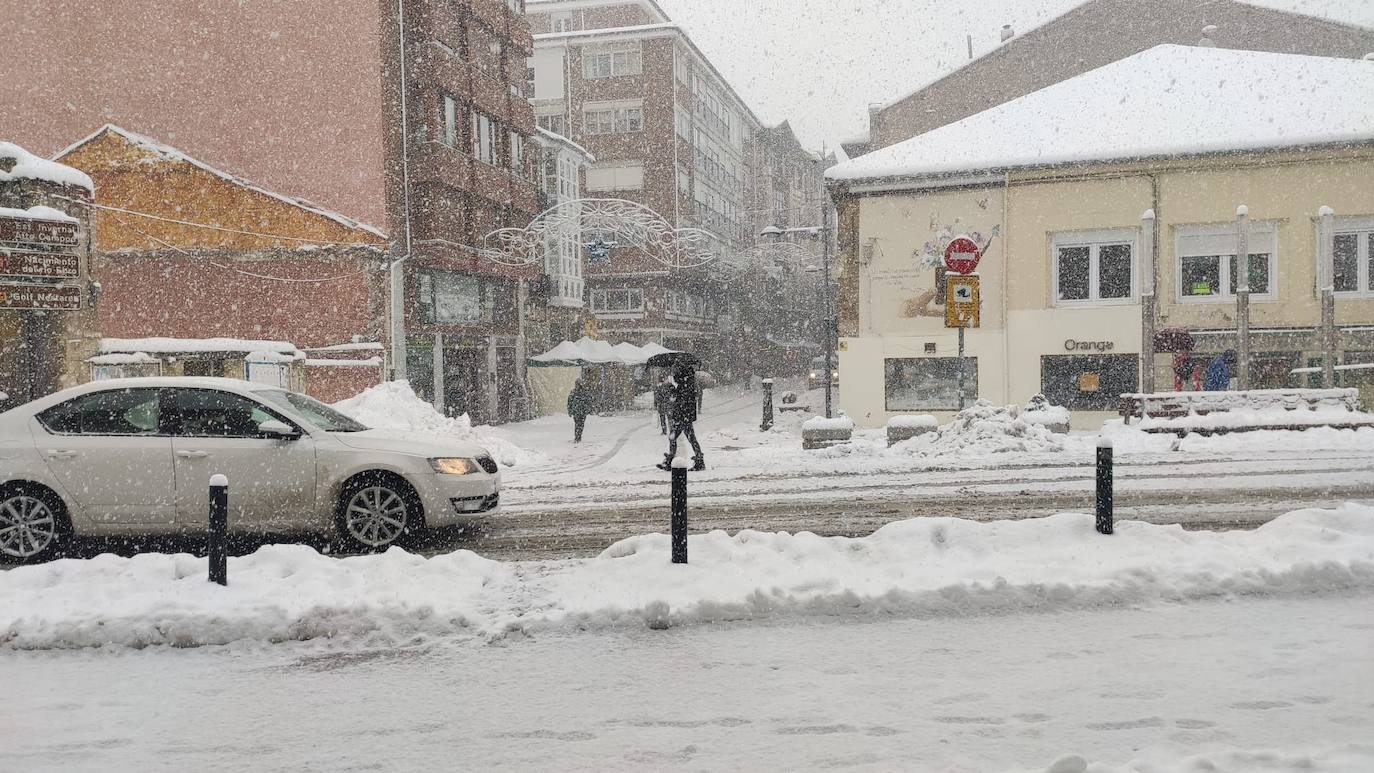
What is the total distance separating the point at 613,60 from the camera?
2012 inches

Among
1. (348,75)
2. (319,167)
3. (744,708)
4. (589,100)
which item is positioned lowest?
(744,708)

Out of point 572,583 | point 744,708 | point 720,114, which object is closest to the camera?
point 744,708

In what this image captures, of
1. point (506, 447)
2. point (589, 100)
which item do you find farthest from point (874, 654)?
point (589, 100)

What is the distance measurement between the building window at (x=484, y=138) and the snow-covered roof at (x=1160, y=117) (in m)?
14.1

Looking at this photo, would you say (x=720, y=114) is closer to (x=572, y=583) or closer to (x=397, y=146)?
(x=397, y=146)

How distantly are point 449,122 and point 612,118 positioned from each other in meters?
21.6

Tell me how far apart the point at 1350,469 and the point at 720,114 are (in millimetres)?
52832

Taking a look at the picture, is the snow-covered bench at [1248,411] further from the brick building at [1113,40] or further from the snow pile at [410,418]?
the brick building at [1113,40]

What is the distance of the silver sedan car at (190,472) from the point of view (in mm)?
8039

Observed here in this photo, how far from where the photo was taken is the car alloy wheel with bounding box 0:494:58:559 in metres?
7.98

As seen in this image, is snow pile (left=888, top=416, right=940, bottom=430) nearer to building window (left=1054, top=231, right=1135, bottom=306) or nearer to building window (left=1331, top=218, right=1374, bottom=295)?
building window (left=1054, top=231, right=1135, bottom=306)

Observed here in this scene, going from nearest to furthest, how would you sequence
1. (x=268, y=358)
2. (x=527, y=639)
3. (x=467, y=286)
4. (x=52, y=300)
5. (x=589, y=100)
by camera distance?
(x=527, y=639), (x=52, y=300), (x=268, y=358), (x=467, y=286), (x=589, y=100)

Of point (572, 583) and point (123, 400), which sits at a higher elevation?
point (123, 400)

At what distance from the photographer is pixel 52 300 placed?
12195 mm
